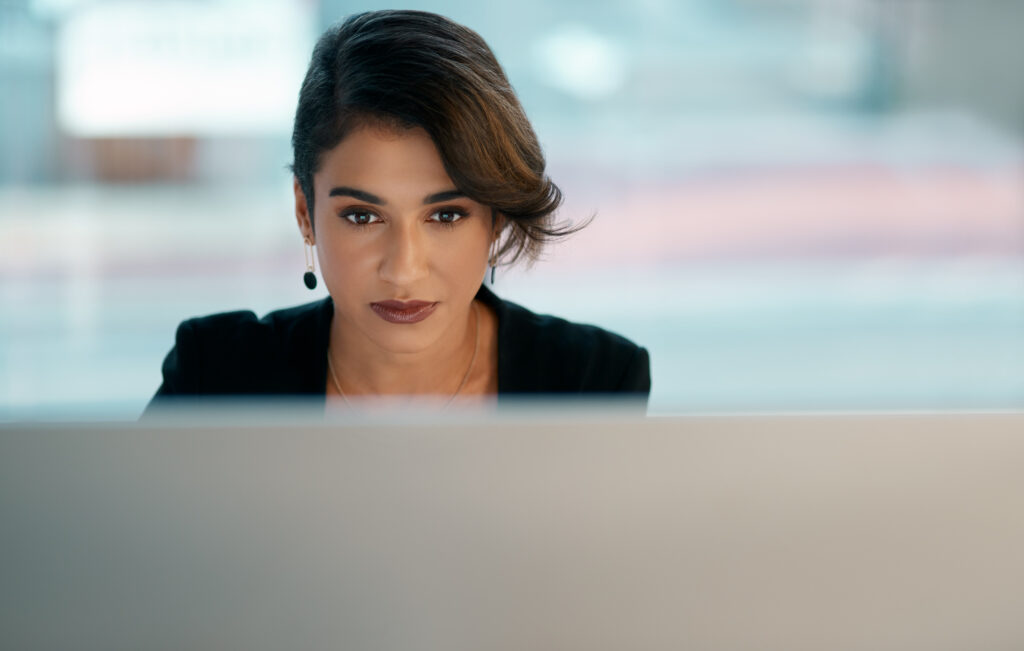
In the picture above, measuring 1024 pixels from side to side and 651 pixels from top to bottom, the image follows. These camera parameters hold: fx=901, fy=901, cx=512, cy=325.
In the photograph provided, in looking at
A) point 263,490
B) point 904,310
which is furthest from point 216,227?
point 263,490

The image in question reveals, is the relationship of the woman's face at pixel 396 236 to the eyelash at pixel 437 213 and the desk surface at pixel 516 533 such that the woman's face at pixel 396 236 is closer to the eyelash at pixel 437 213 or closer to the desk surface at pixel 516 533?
the eyelash at pixel 437 213

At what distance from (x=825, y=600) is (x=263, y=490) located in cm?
18

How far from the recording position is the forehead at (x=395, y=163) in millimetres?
912

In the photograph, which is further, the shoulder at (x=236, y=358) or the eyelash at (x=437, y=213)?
the shoulder at (x=236, y=358)

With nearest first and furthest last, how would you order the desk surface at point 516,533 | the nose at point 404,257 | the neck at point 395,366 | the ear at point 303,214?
the desk surface at point 516,533, the nose at point 404,257, the ear at point 303,214, the neck at point 395,366

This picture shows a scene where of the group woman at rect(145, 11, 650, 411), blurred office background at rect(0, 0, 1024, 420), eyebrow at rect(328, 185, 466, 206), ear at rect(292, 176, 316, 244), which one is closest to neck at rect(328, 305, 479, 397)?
woman at rect(145, 11, 650, 411)

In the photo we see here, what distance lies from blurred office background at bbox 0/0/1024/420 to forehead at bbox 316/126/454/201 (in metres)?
2.62

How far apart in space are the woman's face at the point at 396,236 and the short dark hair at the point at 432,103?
0.06 feet

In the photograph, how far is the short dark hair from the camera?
36.2 inches

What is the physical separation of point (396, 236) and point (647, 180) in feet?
10.6

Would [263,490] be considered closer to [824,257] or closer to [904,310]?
[824,257]

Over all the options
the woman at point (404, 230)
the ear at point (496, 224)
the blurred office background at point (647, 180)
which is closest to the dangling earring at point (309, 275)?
the woman at point (404, 230)

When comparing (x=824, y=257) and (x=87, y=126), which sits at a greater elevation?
(x=87, y=126)

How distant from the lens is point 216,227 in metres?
3.83
